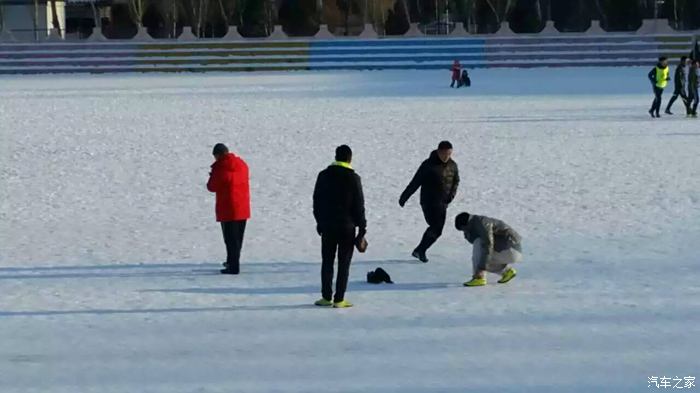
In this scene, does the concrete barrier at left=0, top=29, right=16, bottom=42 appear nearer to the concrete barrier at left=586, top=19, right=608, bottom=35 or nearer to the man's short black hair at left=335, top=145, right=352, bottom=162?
the concrete barrier at left=586, top=19, right=608, bottom=35

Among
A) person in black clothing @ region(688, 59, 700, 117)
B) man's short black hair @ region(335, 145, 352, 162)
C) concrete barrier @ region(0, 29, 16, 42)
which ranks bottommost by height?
man's short black hair @ region(335, 145, 352, 162)

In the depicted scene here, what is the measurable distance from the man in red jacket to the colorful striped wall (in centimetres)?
3208

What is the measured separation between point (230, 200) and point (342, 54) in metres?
33.3

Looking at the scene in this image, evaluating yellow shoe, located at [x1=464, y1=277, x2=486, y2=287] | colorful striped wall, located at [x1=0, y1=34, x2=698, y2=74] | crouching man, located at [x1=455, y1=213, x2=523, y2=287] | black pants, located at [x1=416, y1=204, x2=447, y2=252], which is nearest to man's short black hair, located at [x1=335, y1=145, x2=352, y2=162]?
crouching man, located at [x1=455, y1=213, x2=523, y2=287]

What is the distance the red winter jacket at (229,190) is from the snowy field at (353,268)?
423 mm

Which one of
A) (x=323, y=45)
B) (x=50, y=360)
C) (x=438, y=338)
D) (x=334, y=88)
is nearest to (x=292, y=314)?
(x=438, y=338)

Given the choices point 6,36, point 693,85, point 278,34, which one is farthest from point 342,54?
point 693,85

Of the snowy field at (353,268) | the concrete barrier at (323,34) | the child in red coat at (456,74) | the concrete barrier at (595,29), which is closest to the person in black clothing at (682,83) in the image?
the snowy field at (353,268)

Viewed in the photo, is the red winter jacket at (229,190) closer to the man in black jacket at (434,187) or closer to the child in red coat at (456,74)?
the man in black jacket at (434,187)

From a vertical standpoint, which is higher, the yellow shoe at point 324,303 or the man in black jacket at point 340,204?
the man in black jacket at point 340,204

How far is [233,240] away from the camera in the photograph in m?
8.80

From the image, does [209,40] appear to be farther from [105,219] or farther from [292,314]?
[292,314]

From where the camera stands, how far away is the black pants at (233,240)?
8.81 meters

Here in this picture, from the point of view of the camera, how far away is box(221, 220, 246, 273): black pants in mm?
8812
